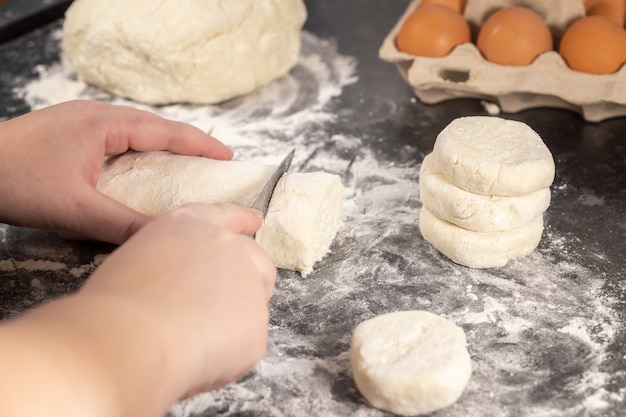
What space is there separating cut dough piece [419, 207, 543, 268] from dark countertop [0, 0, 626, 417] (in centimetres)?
3

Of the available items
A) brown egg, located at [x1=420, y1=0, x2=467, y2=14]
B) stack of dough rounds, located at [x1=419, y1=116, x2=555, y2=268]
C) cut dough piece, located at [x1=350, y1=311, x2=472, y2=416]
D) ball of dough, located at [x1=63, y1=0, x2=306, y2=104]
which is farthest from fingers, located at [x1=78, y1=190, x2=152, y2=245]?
brown egg, located at [x1=420, y1=0, x2=467, y2=14]

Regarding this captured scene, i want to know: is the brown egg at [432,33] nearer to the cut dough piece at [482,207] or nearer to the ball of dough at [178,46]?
the ball of dough at [178,46]

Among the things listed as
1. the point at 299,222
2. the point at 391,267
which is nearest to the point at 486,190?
the point at 391,267

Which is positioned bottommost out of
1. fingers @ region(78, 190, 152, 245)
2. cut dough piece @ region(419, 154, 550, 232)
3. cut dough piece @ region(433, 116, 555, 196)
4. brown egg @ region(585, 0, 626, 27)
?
cut dough piece @ region(419, 154, 550, 232)

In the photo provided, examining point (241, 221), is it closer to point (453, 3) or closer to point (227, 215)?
→ point (227, 215)

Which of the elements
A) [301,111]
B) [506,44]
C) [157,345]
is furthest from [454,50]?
[157,345]

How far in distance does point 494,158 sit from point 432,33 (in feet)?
2.18

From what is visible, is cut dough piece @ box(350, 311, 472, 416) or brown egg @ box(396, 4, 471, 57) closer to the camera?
cut dough piece @ box(350, 311, 472, 416)

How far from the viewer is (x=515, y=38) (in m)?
1.90

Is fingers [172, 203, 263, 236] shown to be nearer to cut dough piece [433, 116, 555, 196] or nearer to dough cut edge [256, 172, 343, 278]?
dough cut edge [256, 172, 343, 278]

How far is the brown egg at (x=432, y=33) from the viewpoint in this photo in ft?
6.46

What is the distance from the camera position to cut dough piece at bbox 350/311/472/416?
1.12m

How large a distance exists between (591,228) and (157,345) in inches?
41.2

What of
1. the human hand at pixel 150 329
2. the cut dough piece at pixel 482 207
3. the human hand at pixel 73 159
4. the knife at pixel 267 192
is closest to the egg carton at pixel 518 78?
the cut dough piece at pixel 482 207
